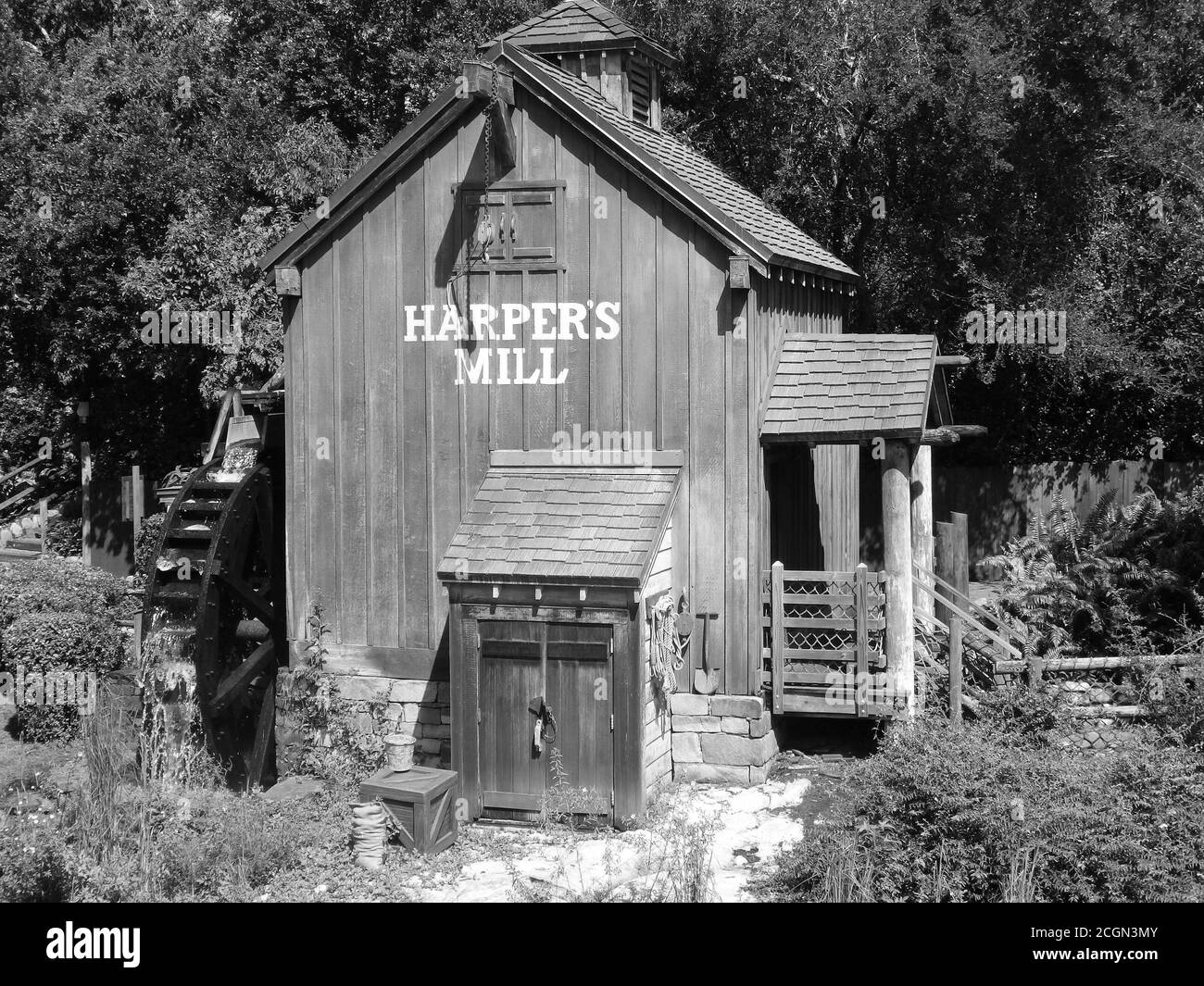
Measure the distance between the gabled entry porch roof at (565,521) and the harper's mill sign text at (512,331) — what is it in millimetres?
798

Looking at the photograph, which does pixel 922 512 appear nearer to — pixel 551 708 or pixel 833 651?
pixel 833 651

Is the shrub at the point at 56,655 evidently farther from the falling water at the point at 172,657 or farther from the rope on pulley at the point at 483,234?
the rope on pulley at the point at 483,234

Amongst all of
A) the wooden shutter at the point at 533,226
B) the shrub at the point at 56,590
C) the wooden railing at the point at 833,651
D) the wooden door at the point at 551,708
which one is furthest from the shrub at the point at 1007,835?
the shrub at the point at 56,590

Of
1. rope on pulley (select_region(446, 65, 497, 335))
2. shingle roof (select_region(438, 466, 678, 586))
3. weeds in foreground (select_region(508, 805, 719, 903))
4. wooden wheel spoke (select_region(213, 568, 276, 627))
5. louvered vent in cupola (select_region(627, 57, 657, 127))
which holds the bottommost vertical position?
weeds in foreground (select_region(508, 805, 719, 903))

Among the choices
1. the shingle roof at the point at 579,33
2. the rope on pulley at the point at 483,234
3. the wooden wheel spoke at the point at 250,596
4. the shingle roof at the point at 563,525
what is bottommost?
the wooden wheel spoke at the point at 250,596

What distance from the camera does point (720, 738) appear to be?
1180cm

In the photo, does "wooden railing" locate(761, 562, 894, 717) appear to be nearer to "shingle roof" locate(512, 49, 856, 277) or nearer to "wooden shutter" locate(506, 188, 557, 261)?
"shingle roof" locate(512, 49, 856, 277)

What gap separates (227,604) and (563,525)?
5.15m

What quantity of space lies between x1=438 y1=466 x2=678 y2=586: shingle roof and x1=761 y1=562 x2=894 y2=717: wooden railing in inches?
56.2

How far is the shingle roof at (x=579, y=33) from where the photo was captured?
14.2 m

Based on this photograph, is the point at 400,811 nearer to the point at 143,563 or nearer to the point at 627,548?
the point at 627,548

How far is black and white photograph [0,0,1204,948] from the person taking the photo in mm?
9047

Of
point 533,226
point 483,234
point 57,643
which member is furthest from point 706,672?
point 57,643

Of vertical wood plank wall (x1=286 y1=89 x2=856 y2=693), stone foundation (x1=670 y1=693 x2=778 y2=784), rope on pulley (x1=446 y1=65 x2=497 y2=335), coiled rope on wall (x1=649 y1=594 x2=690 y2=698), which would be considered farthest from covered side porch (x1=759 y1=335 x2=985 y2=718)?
rope on pulley (x1=446 y1=65 x2=497 y2=335)
